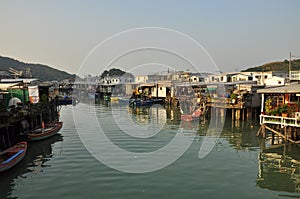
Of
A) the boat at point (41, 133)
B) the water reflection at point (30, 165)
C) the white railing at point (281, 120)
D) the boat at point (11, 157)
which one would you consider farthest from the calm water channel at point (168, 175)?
the white railing at point (281, 120)

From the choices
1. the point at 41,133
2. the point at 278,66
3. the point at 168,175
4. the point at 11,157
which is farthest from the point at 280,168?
the point at 278,66

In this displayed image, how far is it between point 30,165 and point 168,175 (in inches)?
338

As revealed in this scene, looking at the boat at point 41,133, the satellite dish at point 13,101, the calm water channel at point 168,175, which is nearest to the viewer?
the calm water channel at point 168,175

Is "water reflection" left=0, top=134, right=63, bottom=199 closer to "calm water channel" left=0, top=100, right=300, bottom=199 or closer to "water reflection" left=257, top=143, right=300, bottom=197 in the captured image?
"calm water channel" left=0, top=100, right=300, bottom=199

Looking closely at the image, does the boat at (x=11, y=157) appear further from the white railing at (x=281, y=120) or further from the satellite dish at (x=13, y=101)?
the white railing at (x=281, y=120)

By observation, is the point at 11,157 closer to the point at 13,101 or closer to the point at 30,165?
the point at 30,165

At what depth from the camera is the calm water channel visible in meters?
12.0

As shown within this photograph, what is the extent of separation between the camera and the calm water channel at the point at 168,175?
11984mm

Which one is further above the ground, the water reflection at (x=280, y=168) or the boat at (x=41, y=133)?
the boat at (x=41, y=133)

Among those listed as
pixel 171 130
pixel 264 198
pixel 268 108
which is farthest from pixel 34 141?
pixel 268 108

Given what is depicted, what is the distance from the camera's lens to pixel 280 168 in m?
15.4

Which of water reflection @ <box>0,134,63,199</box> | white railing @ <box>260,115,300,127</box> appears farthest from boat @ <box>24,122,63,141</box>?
white railing @ <box>260,115,300,127</box>

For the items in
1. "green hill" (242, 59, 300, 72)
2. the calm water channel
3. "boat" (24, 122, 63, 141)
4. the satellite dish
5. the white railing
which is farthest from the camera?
"green hill" (242, 59, 300, 72)

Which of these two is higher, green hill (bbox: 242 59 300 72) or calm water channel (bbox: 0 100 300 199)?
green hill (bbox: 242 59 300 72)
